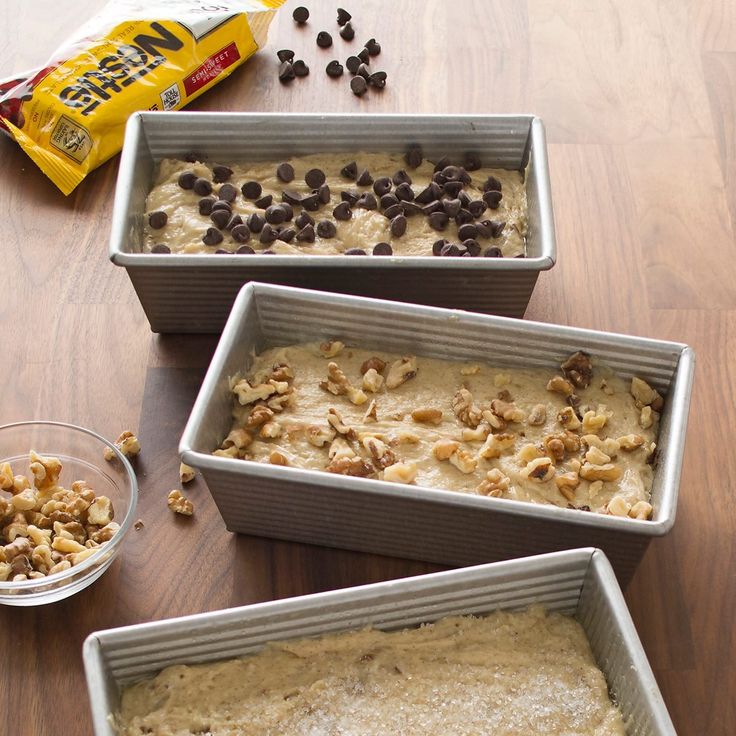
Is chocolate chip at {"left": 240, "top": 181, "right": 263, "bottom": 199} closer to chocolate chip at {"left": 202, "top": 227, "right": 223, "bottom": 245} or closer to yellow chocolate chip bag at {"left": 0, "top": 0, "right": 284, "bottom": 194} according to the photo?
chocolate chip at {"left": 202, "top": 227, "right": 223, "bottom": 245}

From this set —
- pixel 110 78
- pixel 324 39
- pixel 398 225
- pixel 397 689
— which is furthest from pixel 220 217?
pixel 397 689

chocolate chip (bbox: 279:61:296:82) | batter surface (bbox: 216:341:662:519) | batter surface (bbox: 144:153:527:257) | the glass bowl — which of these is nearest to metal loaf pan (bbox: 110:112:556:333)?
batter surface (bbox: 144:153:527:257)

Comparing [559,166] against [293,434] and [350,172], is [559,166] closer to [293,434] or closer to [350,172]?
[350,172]

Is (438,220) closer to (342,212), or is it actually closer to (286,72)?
(342,212)

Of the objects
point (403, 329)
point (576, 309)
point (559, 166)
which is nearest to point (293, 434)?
point (403, 329)

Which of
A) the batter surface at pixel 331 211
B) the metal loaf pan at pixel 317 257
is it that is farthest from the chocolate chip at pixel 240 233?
the metal loaf pan at pixel 317 257
